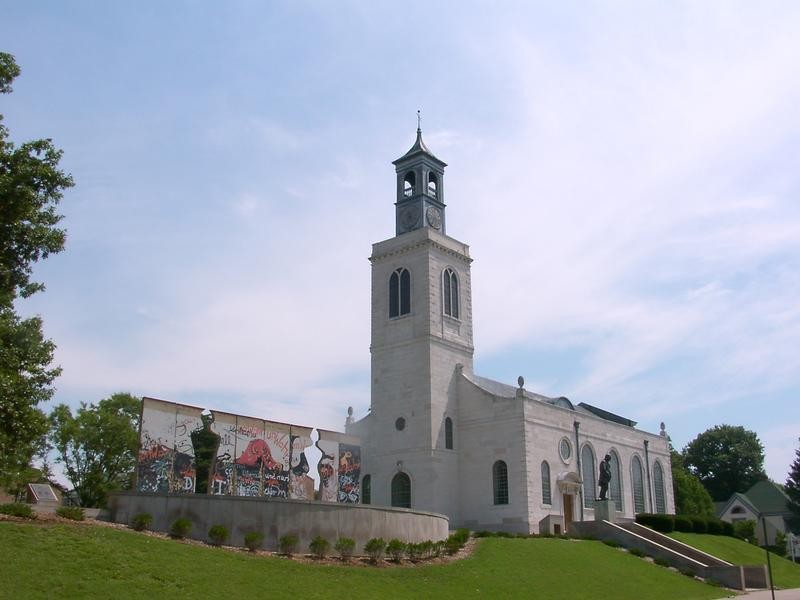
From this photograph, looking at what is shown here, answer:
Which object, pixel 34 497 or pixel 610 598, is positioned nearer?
pixel 610 598

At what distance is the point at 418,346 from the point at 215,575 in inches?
1168

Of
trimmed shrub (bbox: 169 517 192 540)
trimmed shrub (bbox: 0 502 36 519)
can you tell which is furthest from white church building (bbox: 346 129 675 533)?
trimmed shrub (bbox: 0 502 36 519)

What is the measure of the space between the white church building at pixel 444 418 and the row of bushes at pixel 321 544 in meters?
18.0

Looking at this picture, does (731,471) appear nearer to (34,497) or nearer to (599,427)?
(599,427)

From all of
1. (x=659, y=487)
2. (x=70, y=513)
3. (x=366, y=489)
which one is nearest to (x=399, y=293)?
(x=366, y=489)

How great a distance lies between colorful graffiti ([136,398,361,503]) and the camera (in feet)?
94.9

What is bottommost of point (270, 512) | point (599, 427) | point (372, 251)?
point (270, 512)

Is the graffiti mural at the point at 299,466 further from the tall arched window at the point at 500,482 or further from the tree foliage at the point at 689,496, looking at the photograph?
the tree foliage at the point at 689,496

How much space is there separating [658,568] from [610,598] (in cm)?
872

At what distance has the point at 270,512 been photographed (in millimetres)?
23078

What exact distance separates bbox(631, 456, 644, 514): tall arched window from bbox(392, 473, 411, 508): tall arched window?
784 inches

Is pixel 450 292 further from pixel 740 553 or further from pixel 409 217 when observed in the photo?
pixel 740 553

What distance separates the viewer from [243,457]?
111 ft

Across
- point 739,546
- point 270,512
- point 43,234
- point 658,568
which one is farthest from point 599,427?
point 43,234
